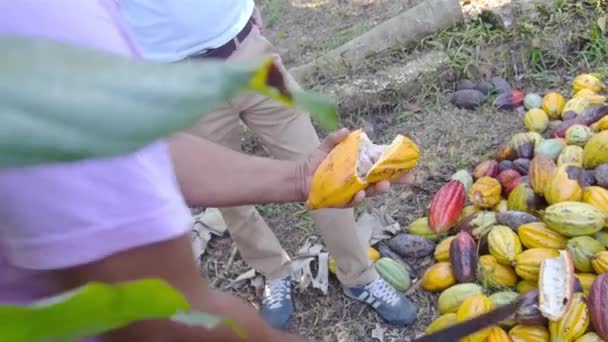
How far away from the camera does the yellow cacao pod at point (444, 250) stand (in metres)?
Answer: 2.55

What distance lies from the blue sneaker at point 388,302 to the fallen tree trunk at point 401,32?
4.29ft

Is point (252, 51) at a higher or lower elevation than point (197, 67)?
lower

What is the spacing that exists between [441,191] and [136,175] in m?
2.15

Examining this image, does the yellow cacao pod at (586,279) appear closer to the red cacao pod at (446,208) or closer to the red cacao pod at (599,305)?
the red cacao pod at (599,305)

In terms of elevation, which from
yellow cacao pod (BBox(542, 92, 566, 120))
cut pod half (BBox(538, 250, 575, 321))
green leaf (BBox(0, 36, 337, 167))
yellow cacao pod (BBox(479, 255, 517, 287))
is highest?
green leaf (BBox(0, 36, 337, 167))

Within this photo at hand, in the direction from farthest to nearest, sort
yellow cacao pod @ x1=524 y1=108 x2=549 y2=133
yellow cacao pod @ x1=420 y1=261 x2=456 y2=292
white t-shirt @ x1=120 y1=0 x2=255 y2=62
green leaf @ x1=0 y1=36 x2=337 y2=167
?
yellow cacao pod @ x1=524 y1=108 x2=549 y2=133 < yellow cacao pod @ x1=420 y1=261 x2=456 y2=292 < white t-shirt @ x1=120 y1=0 x2=255 y2=62 < green leaf @ x1=0 y1=36 x2=337 y2=167

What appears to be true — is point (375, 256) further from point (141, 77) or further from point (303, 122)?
point (141, 77)

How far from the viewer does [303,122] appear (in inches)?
88.1

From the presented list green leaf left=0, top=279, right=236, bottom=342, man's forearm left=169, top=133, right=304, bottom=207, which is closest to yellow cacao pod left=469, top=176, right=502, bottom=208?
man's forearm left=169, top=133, right=304, bottom=207

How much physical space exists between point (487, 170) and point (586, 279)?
2.23 feet

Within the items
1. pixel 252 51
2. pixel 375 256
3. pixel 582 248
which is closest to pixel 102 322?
pixel 252 51

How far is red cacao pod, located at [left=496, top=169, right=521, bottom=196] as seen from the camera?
106 inches

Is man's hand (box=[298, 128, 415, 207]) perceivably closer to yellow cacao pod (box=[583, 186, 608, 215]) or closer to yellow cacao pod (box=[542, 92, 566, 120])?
yellow cacao pod (box=[583, 186, 608, 215])

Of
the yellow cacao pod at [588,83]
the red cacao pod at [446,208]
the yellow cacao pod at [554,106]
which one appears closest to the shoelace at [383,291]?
the red cacao pod at [446,208]
